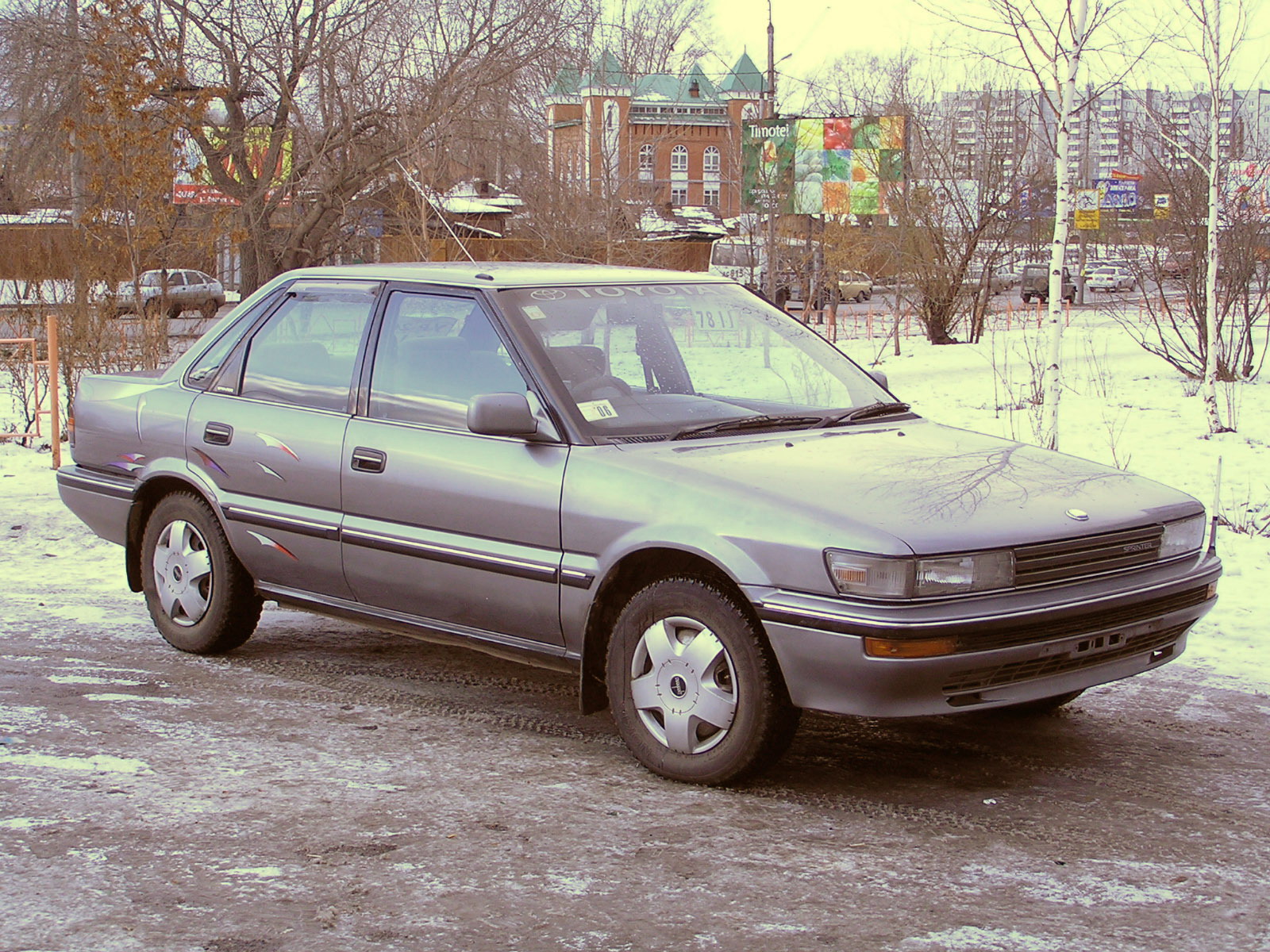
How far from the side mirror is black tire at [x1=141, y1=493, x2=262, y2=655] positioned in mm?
1765

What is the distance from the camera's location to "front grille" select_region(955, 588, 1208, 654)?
4.32 metres

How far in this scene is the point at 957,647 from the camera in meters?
4.29

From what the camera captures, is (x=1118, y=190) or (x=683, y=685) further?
(x=1118, y=190)

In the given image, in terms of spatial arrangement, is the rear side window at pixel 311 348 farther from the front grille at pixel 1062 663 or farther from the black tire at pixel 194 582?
the front grille at pixel 1062 663

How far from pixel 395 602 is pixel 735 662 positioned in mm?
1602

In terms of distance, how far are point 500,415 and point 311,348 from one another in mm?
1430

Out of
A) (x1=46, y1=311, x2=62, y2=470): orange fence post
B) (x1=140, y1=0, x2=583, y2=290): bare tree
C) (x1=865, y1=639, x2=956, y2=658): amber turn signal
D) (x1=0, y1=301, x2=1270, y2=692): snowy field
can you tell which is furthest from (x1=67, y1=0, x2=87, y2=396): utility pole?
(x1=865, y1=639, x2=956, y2=658): amber turn signal

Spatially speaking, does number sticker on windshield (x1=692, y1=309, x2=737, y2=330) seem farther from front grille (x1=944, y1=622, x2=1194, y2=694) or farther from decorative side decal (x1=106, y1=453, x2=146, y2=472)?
decorative side decal (x1=106, y1=453, x2=146, y2=472)

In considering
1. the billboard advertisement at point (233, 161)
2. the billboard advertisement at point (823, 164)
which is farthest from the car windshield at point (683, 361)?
the billboard advertisement at point (823, 164)

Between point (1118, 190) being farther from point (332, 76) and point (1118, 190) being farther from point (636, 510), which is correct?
point (636, 510)

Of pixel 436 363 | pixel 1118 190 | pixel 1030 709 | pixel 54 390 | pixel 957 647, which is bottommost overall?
pixel 1030 709

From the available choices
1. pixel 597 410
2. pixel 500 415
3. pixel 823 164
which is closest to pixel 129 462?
pixel 500 415

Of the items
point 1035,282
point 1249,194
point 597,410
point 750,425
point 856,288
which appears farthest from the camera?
point 856,288

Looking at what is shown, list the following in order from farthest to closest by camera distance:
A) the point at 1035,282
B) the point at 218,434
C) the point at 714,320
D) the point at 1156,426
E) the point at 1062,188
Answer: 1. the point at 1035,282
2. the point at 1156,426
3. the point at 1062,188
4. the point at 218,434
5. the point at 714,320
